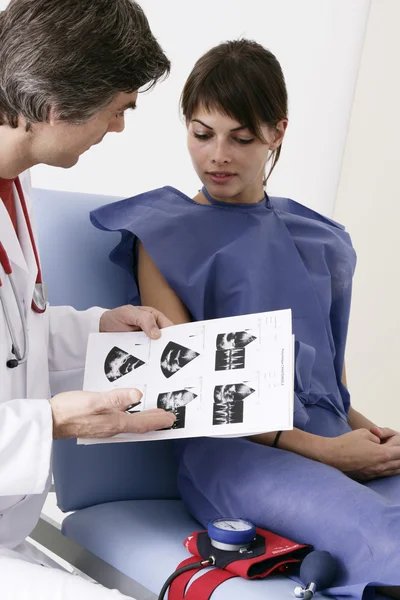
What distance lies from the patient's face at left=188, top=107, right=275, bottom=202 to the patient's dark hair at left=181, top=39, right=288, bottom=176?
0.02m

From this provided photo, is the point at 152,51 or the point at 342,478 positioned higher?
the point at 152,51

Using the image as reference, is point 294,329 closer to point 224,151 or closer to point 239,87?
point 224,151

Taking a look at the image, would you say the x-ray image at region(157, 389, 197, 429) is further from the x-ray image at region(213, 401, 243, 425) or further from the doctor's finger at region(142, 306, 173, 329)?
the doctor's finger at region(142, 306, 173, 329)

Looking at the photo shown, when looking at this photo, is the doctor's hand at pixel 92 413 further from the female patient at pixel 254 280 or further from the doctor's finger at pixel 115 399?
the female patient at pixel 254 280

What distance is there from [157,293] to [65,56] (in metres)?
0.60

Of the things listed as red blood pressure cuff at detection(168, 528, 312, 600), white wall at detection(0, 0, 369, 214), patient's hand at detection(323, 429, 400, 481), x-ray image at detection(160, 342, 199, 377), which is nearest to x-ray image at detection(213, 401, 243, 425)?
x-ray image at detection(160, 342, 199, 377)

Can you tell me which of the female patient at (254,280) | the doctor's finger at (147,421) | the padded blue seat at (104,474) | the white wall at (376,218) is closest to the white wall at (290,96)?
the white wall at (376,218)

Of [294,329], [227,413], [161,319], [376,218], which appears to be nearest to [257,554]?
[227,413]

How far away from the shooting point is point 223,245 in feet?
5.71

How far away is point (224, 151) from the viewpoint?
1.69m

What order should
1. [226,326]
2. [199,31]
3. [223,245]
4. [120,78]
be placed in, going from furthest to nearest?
[199,31] → [223,245] → [226,326] → [120,78]

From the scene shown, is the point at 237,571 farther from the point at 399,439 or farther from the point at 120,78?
the point at 120,78

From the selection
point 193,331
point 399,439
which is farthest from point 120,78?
point 399,439

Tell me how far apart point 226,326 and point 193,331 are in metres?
0.06
